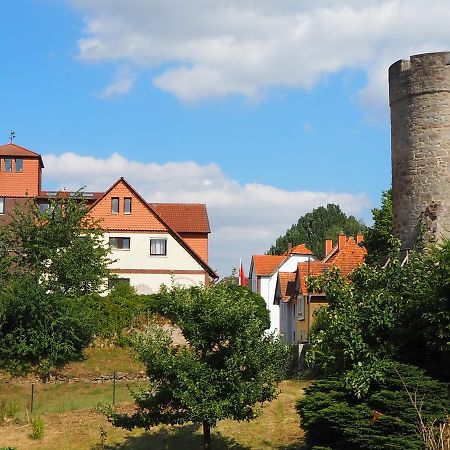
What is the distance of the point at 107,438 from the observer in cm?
2481

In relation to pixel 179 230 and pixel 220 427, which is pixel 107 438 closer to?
pixel 220 427

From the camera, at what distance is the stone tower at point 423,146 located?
21.9 metres

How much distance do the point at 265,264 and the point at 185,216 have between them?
22.2 metres

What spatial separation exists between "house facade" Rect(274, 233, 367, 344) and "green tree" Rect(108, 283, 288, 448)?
17.4 m

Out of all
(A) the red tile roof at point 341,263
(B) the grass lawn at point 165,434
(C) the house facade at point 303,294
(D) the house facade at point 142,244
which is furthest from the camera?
(D) the house facade at point 142,244

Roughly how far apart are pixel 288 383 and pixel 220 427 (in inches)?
185

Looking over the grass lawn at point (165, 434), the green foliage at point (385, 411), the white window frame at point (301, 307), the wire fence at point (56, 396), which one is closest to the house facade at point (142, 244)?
the white window frame at point (301, 307)

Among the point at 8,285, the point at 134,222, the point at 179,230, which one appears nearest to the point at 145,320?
the point at 8,285

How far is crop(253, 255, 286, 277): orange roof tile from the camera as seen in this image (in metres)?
72.4

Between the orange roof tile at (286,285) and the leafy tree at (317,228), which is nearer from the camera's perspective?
the orange roof tile at (286,285)

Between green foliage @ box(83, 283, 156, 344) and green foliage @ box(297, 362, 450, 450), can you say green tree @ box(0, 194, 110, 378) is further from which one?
green foliage @ box(297, 362, 450, 450)

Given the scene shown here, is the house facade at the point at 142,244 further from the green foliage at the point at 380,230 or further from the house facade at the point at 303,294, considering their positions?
the green foliage at the point at 380,230

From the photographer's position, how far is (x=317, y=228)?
10719cm

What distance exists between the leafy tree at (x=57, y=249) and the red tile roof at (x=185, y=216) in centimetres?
1136
